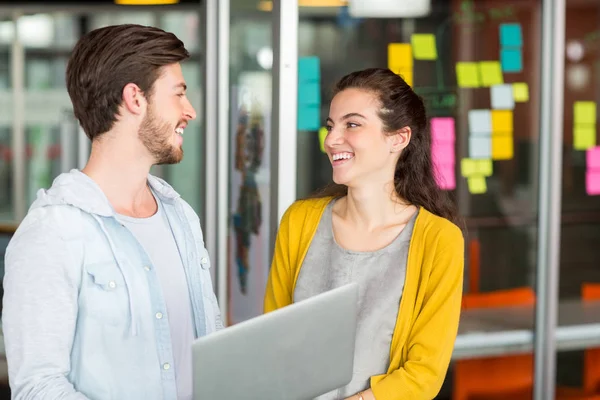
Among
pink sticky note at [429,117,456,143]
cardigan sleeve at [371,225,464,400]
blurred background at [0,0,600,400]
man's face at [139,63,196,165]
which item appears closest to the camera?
man's face at [139,63,196,165]

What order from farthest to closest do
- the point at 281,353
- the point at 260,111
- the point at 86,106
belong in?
the point at 260,111 → the point at 86,106 → the point at 281,353

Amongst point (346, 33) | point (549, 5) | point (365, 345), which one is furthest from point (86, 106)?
point (346, 33)

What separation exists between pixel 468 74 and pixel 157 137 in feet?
9.91

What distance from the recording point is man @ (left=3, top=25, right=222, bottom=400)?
144 centimetres

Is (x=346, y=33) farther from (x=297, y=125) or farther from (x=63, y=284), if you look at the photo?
(x=63, y=284)

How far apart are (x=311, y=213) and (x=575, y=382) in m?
2.61

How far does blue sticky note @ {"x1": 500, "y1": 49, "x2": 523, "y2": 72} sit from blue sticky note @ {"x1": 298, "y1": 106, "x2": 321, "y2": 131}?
1.25 meters

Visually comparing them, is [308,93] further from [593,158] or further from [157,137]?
[157,137]

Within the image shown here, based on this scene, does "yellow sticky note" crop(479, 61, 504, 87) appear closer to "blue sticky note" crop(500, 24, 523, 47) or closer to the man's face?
"blue sticky note" crop(500, 24, 523, 47)

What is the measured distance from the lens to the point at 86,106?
1.63 m

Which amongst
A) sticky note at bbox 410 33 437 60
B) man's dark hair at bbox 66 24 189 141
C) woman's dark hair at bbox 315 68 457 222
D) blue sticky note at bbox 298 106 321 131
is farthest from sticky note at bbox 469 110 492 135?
man's dark hair at bbox 66 24 189 141

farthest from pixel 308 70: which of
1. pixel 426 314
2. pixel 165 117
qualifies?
pixel 165 117

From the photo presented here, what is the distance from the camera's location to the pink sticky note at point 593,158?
4.47 metres

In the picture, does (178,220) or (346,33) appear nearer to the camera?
(178,220)
